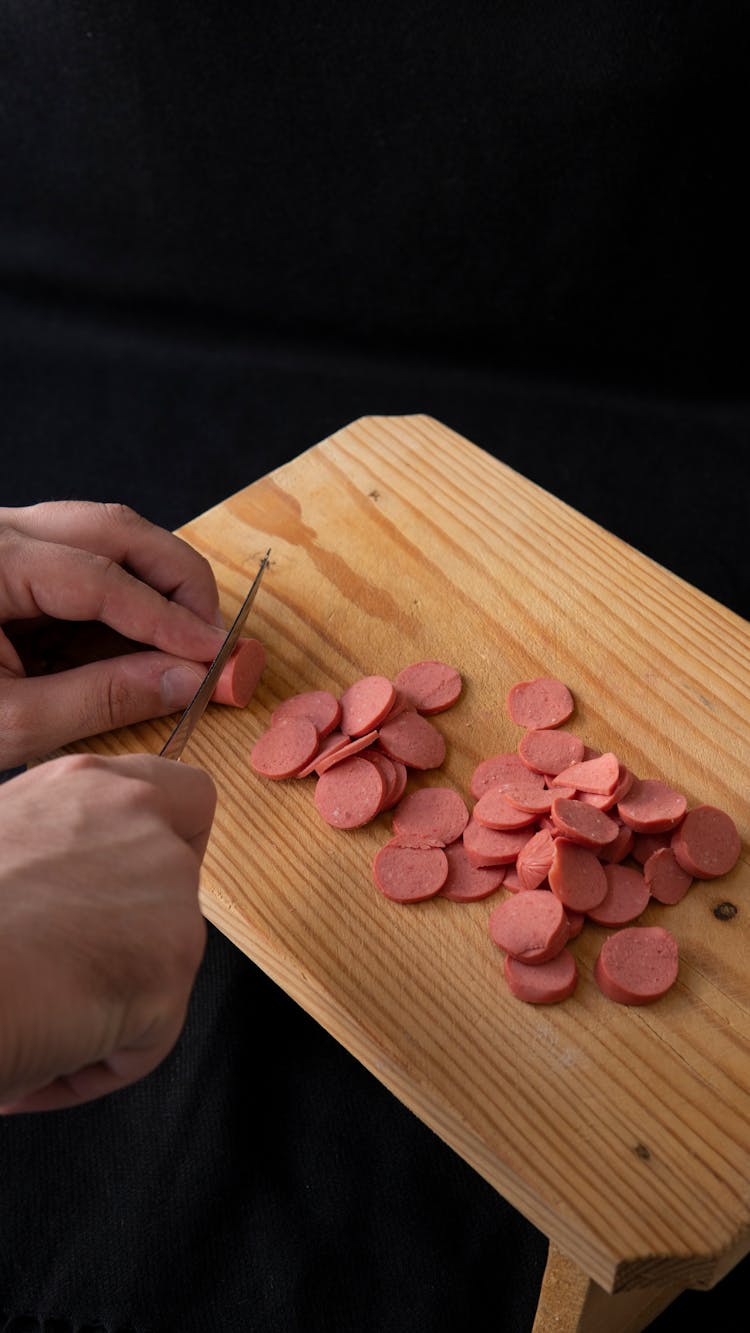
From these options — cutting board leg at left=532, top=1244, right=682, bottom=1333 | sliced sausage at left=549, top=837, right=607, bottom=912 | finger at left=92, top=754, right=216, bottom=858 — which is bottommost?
cutting board leg at left=532, top=1244, right=682, bottom=1333

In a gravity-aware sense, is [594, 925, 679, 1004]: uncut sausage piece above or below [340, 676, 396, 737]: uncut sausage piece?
below

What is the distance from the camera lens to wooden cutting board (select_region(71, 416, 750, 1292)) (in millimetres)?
1104

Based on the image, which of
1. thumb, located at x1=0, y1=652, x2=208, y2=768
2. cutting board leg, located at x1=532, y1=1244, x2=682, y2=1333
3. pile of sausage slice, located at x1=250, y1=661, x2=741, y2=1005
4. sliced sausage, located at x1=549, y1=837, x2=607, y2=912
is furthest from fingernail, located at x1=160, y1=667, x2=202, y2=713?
cutting board leg, located at x1=532, y1=1244, x2=682, y2=1333

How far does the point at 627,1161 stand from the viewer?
1.10m

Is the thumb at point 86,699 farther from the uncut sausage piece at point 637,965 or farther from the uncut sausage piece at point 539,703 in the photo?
the uncut sausage piece at point 637,965

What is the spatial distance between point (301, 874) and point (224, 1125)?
50 cm

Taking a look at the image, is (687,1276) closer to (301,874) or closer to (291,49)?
(301,874)

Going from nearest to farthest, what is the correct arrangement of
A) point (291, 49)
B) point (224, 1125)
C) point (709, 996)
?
point (709, 996)
point (224, 1125)
point (291, 49)

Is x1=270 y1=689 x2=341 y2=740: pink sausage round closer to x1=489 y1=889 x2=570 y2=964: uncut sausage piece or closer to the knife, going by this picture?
the knife

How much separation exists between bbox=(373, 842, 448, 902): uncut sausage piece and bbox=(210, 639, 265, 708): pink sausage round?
0.86 feet

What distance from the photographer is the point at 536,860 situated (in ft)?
4.11

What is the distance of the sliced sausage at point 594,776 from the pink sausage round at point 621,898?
0.26ft

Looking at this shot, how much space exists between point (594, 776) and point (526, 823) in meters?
0.08

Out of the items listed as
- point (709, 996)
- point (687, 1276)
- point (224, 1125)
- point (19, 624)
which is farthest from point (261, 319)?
point (687, 1276)
